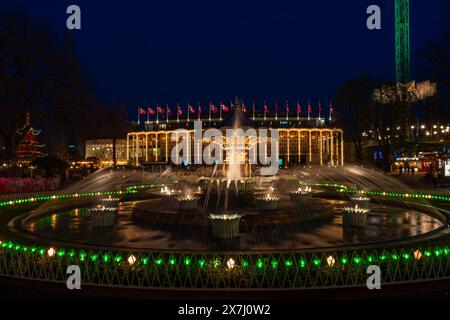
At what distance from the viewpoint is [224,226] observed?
14961mm

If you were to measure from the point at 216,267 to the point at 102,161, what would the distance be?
9530 cm

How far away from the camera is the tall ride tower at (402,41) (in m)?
110

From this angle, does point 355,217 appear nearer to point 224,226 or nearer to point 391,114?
point 224,226

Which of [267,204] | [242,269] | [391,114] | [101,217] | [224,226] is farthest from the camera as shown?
[391,114]

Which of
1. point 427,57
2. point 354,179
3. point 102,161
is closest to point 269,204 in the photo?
point 427,57

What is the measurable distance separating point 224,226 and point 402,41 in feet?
370

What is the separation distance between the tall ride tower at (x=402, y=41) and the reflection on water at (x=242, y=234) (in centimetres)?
10155

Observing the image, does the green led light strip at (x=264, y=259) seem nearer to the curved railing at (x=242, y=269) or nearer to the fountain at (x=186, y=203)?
the curved railing at (x=242, y=269)

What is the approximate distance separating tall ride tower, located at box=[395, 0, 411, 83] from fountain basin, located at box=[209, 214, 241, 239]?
106432 mm

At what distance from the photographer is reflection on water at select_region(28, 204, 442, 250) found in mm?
14188

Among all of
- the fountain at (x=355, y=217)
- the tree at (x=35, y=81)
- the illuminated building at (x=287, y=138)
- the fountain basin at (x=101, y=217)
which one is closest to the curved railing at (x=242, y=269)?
the fountain at (x=355, y=217)

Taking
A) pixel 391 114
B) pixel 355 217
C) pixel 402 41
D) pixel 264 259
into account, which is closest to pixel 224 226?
pixel 264 259

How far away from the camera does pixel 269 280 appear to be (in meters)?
9.71

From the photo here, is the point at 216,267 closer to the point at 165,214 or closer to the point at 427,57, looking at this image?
the point at 165,214
